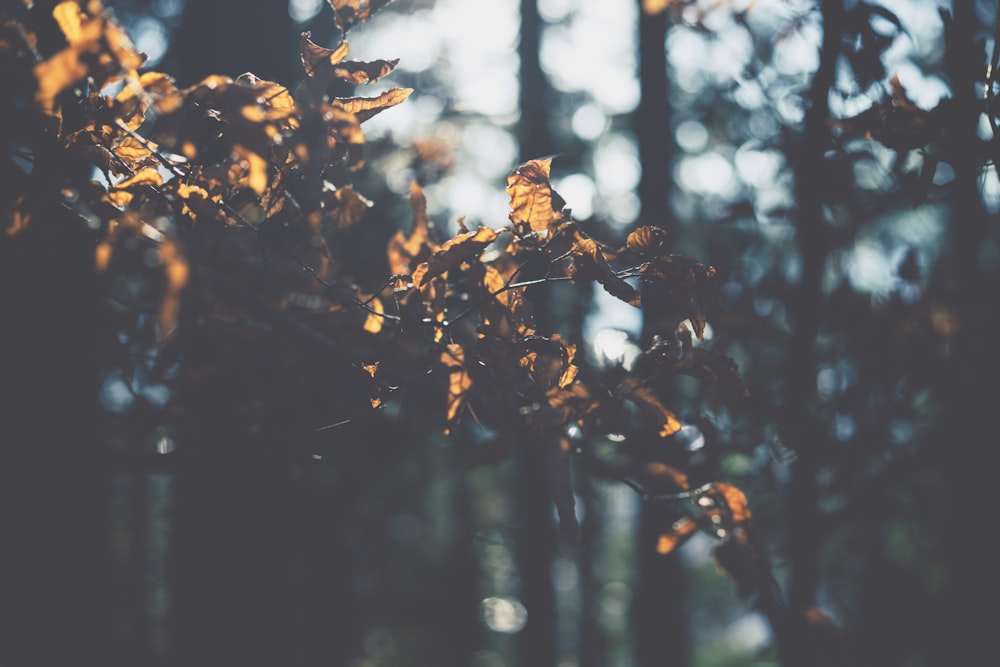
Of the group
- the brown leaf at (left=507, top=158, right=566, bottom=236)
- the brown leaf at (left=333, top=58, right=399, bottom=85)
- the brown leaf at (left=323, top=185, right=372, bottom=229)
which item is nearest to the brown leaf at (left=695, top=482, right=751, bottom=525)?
the brown leaf at (left=507, top=158, right=566, bottom=236)

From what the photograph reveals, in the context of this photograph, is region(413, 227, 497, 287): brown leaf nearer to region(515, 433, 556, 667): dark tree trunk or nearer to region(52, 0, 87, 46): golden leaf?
region(52, 0, 87, 46): golden leaf

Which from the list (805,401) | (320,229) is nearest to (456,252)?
(320,229)

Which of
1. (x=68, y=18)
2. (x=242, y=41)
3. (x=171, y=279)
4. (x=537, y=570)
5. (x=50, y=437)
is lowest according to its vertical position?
(x=537, y=570)

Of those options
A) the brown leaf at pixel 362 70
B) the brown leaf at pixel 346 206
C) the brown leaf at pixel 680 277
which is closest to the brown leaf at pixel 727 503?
the brown leaf at pixel 680 277

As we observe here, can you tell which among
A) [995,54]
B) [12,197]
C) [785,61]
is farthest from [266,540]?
[785,61]

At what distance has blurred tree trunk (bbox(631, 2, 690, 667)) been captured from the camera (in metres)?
3.66

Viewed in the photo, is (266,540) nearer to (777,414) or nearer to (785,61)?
(777,414)

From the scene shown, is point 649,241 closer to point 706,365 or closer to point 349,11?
point 706,365

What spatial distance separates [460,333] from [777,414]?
1.16m

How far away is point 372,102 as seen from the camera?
1.30 metres

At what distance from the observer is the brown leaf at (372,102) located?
1297 mm

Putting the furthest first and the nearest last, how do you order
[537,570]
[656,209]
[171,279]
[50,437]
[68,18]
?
1. [537,570]
2. [656,209]
3. [50,437]
4. [68,18]
5. [171,279]

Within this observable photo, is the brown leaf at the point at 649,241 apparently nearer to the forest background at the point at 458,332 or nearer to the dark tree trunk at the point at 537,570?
the forest background at the point at 458,332

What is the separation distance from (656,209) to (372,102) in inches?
108
